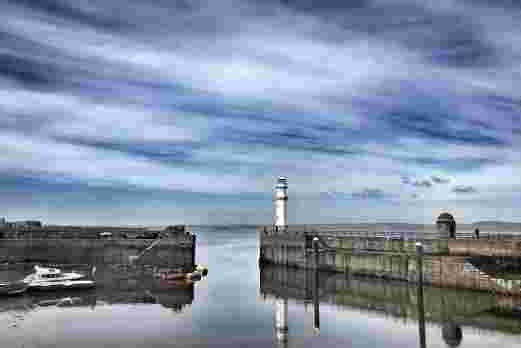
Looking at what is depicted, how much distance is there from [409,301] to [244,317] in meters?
14.1

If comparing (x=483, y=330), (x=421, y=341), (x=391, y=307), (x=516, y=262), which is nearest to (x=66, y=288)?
(x=391, y=307)

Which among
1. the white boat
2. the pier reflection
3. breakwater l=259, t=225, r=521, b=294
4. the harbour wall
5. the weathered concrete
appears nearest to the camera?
the weathered concrete

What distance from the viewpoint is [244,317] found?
1414 inches

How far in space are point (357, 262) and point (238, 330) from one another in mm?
25705

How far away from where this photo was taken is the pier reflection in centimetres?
3981

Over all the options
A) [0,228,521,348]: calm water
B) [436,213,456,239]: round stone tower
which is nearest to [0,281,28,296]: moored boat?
[0,228,521,348]: calm water

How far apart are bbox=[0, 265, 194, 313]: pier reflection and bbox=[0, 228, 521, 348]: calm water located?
0.30ft

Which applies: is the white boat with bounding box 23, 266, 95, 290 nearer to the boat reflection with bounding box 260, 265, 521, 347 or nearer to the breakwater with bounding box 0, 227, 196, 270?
the breakwater with bounding box 0, 227, 196, 270

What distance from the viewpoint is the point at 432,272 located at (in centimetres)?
4341

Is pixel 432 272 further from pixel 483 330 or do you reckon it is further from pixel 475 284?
→ pixel 483 330

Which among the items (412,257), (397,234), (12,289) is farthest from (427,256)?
(12,289)

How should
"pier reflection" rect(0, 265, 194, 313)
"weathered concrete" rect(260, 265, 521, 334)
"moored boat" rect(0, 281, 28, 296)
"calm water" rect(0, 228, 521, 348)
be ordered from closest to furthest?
1. "calm water" rect(0, 228, 521, 348)
2. "weathered concrete" rect(260, 265, 521, 334)
3. "pier reflection" rect(0, 265, 194, 313)
4. "moored boat" rect(0, 281, 28, 296)

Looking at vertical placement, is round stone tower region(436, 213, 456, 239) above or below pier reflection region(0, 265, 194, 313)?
above

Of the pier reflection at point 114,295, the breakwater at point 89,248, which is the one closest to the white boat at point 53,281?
the pier reflection at point 114,295
